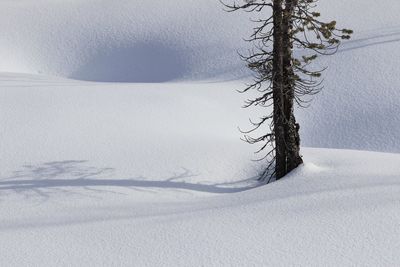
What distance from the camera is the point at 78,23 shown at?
86.5ft

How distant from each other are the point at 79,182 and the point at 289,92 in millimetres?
4640

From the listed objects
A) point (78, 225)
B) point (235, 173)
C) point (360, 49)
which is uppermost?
point (360, 49)

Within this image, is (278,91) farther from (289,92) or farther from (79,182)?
(79,182)

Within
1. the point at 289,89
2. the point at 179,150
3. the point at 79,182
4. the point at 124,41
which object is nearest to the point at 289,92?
the point at 289,89

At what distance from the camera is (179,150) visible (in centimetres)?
1271

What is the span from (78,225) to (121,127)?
5.86 m

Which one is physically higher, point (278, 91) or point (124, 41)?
point (124, 41)

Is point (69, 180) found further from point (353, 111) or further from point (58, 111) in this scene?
point (353, 111)

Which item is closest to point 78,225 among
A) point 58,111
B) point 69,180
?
point 69,180

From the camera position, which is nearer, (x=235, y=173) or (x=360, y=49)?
(x=235, y=173)

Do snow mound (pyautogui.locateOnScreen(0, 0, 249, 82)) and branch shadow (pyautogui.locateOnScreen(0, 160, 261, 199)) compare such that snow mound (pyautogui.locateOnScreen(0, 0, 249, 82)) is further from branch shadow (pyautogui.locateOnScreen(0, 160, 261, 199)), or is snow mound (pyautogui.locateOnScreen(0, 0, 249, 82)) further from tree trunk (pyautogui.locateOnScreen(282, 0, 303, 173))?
branch shadow (pyautogui.locateOnScreen(0, 160, 261, 199))

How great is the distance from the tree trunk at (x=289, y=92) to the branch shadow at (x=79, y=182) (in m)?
1.03

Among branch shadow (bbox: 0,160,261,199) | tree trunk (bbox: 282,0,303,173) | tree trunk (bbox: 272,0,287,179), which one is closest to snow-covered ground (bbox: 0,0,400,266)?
branch shadow (bbox: 0,160,261,199)

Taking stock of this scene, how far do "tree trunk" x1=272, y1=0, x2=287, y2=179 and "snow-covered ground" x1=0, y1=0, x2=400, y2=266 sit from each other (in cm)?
54
